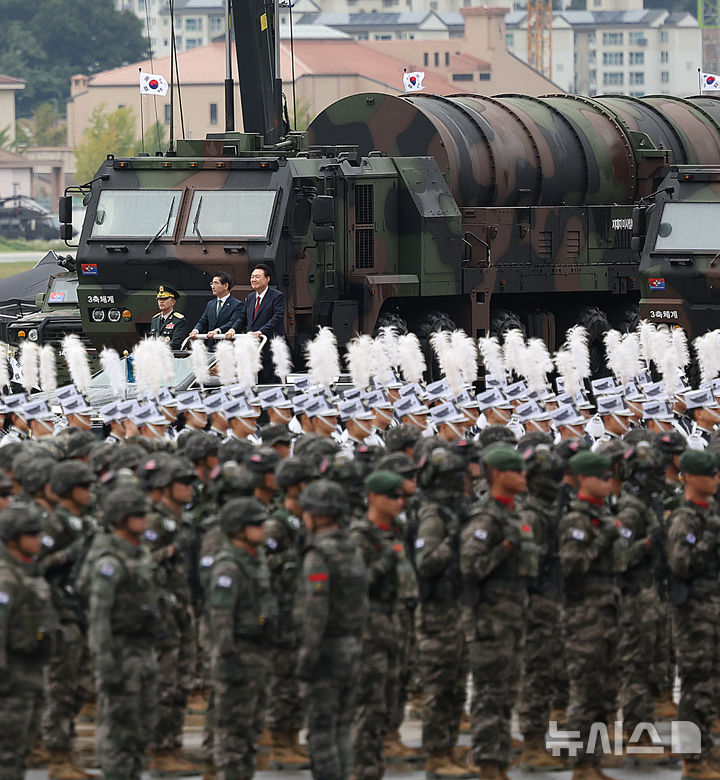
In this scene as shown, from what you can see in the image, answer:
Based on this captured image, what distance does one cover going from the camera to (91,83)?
328 ft

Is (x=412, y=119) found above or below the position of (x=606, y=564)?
above

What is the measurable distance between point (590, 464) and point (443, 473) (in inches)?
28.8

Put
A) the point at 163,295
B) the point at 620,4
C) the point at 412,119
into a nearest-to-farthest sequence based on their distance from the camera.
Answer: the point at 163,295
the point at 412,119
the point at 620,4

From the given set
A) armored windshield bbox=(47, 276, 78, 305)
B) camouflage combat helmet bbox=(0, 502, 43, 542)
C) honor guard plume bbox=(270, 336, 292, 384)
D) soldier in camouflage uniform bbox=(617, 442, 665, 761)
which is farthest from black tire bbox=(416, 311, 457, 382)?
camouflage combat helmet bbox=(0, 502, 43, 542)

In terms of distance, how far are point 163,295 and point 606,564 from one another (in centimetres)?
841

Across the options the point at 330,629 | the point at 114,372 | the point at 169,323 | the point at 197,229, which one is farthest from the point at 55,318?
the point at 330,629

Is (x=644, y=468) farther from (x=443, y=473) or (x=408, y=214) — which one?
(x=408, y=214)

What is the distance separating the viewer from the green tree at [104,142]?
276 feet

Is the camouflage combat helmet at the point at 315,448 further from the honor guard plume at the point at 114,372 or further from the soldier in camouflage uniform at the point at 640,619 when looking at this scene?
the honor guard plume at the point at 114,372

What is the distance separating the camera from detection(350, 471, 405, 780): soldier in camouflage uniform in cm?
948

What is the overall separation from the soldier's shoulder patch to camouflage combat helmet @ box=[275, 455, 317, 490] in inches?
52.0

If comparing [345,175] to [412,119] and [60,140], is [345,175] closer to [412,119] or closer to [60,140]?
[412,119]

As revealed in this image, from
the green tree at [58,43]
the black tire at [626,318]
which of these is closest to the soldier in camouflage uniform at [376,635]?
the black tire at [626,318]

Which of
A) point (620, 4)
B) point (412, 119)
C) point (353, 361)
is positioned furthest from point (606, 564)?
point (620, 4)
